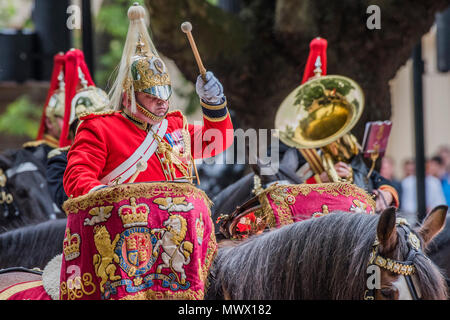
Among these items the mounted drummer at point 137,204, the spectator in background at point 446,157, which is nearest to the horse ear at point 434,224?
the mounted drummer at point 137,204

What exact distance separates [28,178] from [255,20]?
2536 millimetres

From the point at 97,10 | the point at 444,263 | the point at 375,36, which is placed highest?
the point at 97,10

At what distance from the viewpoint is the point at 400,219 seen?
11.0 ft

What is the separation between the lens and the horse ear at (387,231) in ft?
10.1

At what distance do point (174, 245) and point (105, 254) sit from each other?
0.26 meters

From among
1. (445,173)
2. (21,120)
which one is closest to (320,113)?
(445,173)

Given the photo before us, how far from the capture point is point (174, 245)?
318 cm

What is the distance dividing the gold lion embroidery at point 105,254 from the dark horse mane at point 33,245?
6.38 ft

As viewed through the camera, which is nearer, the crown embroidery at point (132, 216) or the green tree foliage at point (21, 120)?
the crown embroidery at point (132, 216)

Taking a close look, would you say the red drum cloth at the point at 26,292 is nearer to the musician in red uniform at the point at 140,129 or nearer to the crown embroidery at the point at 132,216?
the musician in red uniform at the point at 140,129

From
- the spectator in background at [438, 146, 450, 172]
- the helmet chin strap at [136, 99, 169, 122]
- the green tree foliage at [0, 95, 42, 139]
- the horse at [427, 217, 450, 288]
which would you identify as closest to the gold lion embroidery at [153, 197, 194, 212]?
the helmet chin strap at [136, 99, 169, 122]

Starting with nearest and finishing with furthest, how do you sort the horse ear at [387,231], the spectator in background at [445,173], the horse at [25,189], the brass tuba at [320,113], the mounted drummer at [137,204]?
the horse ear at [387,231]
the mounted drummer at [137,204]
the brass tuba at [320,113]
the horse at [25,189]
the spectator in background at [445,173]

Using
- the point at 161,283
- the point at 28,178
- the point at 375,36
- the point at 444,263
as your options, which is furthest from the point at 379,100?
the point at 161,283
